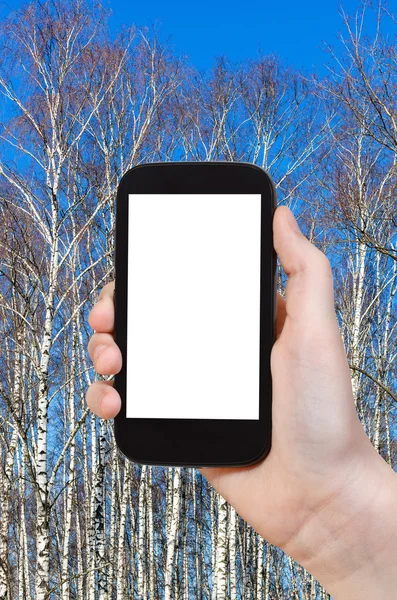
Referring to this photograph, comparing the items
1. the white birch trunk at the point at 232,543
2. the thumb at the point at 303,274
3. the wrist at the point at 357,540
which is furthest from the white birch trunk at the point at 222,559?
the thumb at the point at 303,274

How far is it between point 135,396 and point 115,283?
1.15ft

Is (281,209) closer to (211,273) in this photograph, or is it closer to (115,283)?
(211,273)

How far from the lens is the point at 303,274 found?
1877 mm

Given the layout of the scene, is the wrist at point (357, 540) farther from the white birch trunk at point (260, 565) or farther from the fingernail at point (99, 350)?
the white birch trunk at point (260, 565)

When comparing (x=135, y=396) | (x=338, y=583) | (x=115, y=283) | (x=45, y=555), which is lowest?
(x=45, y=555)

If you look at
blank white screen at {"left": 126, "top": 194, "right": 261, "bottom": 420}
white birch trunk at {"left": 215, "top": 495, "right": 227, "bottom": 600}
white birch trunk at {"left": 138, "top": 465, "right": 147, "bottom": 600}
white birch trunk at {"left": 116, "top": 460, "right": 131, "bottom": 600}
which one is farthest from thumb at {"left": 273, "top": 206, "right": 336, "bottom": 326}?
white birch trunk at {"left": 138, "top": 465, "right": 147, "bottom": 600}

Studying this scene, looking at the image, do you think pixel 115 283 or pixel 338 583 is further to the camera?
pixel 115 283

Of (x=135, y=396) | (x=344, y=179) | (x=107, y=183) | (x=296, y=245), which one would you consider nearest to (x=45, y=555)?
(x=107, y=183)

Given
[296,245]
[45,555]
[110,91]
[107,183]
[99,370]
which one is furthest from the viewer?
[110,91]

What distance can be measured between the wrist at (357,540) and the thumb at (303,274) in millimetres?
469

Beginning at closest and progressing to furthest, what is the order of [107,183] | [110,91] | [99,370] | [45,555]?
[99,370]
[45,555]
[107,183]
[110,91]

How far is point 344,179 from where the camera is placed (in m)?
11.2

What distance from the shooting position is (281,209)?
1932 millimetres

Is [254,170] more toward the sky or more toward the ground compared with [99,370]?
more toward the sky
